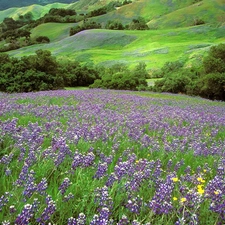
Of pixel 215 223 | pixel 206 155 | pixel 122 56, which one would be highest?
pixel 215 223

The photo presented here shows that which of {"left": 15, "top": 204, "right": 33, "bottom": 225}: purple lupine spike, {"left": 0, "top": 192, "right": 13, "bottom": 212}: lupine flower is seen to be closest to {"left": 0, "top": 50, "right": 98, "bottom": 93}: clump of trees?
{"left": 0, "top": 192, "right": 13, "bottom": 212}: lupine flower

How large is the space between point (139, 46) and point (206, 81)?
43.3 m

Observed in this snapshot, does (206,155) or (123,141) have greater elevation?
(123,141)

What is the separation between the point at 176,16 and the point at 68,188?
10204cm

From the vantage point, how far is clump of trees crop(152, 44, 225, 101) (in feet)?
84.5

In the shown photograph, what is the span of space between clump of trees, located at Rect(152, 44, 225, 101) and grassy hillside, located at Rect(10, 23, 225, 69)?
55.9 ft

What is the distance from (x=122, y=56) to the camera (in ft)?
195

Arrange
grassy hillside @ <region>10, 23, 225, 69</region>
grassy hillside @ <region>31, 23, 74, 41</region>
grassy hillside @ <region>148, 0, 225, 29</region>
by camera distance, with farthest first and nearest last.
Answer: grassy hillside @ <region>31, 23, 74, 41</region>, grassy hillside @ <region>148, 0, 225, 29</region>, grassy hillside @ <region>10, 23, 225, 69</region>

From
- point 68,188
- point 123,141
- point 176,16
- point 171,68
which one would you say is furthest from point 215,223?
point 176,16

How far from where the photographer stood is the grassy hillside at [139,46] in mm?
53375

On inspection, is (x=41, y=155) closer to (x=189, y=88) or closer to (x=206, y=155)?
(x=206, y=155)

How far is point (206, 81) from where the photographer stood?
1019 inches

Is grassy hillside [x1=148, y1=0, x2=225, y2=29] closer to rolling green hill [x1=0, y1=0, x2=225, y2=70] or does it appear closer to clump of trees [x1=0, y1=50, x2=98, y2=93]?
rolling green hill [x1=0, y1=0, x2=225, y2=70]

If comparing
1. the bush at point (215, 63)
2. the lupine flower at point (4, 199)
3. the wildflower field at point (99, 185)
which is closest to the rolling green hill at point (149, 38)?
the bush at point (215, 63)
